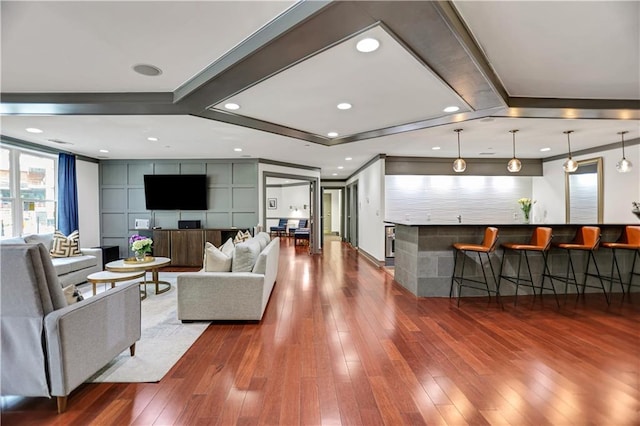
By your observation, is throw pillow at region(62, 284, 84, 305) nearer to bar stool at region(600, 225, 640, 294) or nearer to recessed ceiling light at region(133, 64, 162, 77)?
recessed ceiling light at region(133, 64, 162, 77)

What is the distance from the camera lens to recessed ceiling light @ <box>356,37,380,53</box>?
6.64 ft

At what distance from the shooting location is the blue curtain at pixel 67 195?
5598 millimetres

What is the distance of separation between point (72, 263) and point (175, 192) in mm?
2457

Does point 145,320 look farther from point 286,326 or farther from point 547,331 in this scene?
point 547,331

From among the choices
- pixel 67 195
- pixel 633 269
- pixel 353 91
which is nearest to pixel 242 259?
pixel 353 91

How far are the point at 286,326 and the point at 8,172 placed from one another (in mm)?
5553

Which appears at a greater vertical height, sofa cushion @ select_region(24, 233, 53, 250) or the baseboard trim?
sofa cushion @ select_region(24, 233, 53, 250)

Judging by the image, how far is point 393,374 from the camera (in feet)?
7.02

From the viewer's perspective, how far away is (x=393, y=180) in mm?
6496

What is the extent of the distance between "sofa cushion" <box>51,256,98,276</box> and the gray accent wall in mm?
1737

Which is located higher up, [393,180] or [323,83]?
[323,83]

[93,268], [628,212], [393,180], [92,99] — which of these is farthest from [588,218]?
[93,268]

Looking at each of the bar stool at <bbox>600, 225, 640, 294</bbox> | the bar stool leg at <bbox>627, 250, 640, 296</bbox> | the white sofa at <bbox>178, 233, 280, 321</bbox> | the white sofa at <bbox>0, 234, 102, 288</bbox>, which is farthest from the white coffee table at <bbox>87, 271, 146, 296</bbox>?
A: the bar stool leg at <bbox>627, 250, 640, 296</bbox>

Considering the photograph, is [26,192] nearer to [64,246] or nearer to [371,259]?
[64,246]
